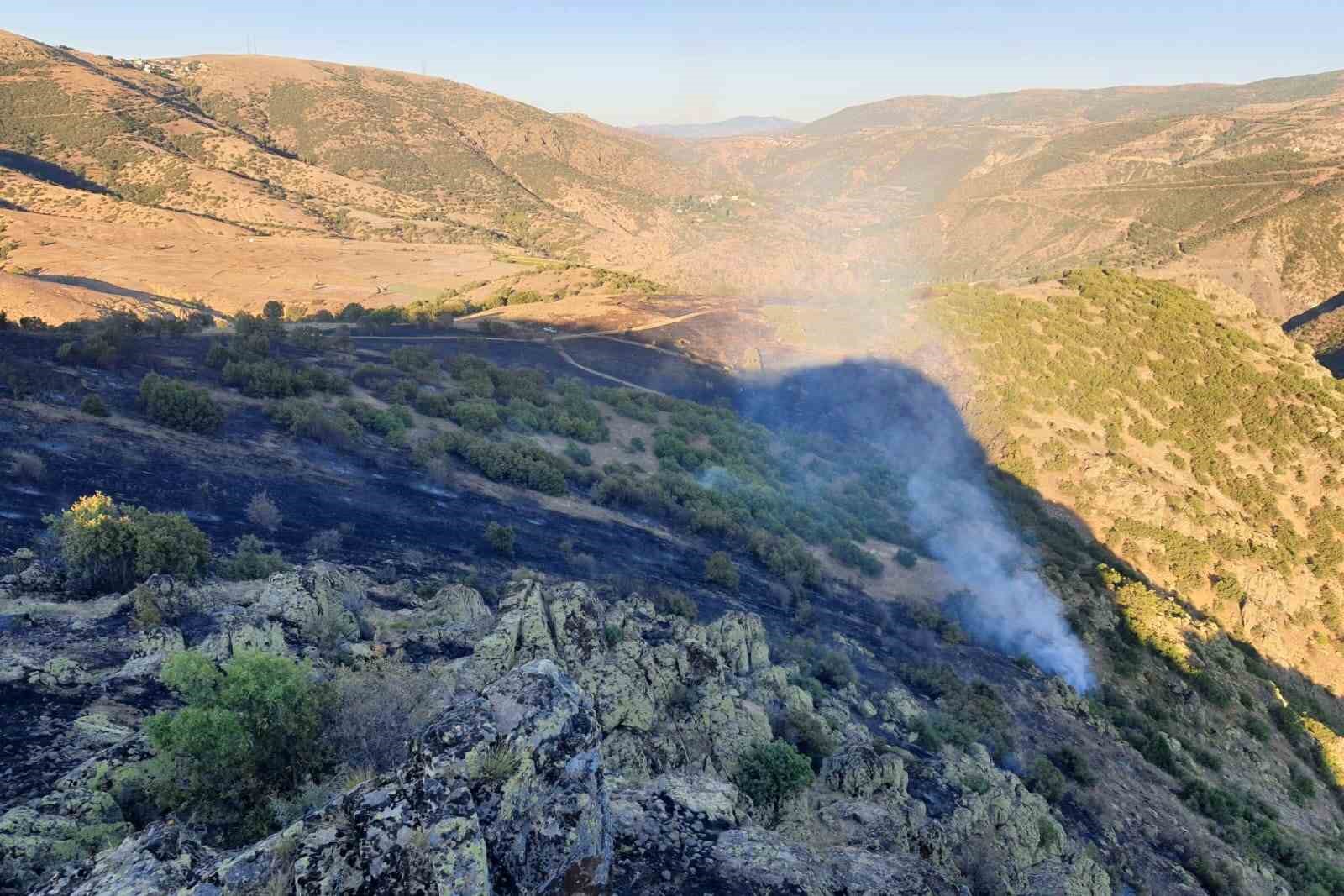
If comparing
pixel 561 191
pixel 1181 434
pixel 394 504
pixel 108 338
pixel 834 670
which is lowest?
pixel 1181 434

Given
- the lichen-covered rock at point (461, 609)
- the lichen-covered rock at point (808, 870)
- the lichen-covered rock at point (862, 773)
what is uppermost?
the lichen-covered rock at point (461, 609)

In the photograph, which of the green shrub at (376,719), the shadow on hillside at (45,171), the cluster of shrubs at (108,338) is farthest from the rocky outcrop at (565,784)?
the shadow on hillside at (45,171)

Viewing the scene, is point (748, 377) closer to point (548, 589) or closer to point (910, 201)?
A: point (548, 589)

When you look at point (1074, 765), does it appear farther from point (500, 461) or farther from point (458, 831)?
point (500, 461)

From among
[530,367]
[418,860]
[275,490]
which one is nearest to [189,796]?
[418,860]

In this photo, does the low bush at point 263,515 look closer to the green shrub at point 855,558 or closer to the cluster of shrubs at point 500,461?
the cluster of shrubs at point 500,461

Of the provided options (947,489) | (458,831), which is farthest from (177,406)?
(947,489)

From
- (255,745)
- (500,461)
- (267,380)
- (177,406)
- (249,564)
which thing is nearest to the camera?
(255,745)
